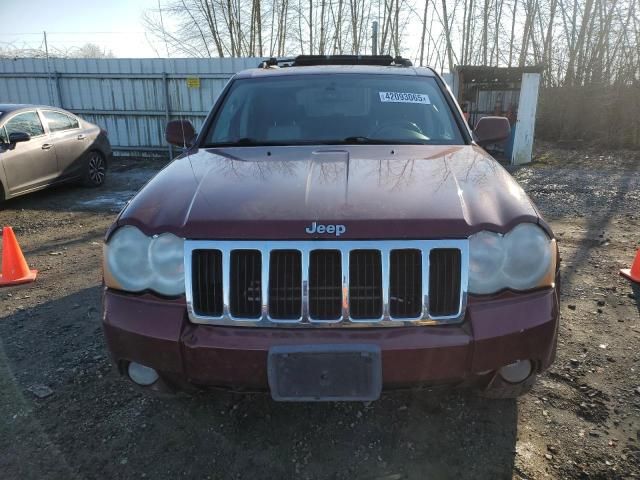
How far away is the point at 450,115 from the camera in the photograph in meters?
3.23

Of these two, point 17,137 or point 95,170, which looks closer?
point 17,137

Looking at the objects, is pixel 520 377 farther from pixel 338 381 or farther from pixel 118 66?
pixel 118 66

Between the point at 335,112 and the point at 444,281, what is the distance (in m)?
1.75

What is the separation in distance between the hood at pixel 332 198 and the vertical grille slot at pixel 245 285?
90 millimetres

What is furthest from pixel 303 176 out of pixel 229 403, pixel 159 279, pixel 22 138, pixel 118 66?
pixel 118 66

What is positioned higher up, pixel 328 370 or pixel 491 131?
pixel 491 131

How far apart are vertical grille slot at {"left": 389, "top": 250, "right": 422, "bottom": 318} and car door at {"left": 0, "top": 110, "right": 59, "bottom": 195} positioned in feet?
23.5

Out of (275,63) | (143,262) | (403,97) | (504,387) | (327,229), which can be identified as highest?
(275,63)

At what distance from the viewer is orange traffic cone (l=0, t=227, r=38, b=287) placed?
445 centimetres

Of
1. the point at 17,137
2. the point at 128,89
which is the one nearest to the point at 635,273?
the point at 17,137

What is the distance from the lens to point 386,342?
6.02 ft

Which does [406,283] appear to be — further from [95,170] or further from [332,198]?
[95,170]

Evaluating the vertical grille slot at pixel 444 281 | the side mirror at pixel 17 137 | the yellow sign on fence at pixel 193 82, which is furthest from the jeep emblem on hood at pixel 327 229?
the yellow sign on fence at pixel 193 82

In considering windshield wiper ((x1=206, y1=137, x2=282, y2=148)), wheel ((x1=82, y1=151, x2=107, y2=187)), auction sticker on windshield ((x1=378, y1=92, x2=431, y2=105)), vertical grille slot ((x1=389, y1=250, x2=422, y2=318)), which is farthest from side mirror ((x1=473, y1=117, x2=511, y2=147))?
wheel ((x1=82, y1=151, x2=107, y2=187))
